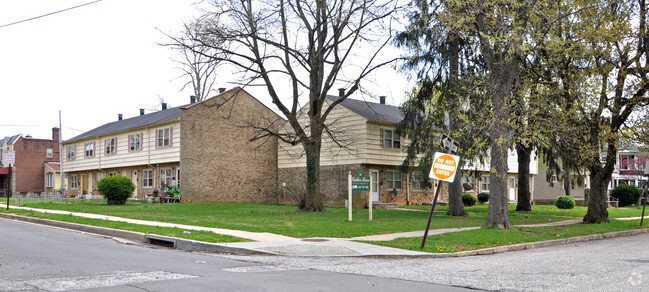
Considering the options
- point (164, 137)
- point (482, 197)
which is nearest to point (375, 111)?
point (482, 197)

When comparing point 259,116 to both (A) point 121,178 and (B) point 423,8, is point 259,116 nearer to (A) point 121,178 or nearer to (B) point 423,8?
(A) point 121,178

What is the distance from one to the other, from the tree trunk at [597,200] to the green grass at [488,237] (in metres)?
1.71

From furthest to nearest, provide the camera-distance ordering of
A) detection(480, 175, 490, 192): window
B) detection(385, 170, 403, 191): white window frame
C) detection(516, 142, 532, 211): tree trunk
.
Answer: detection(480, 175, 490, 192): window
detection(385, 170, 403, 191): white window frame
detection(516, 142, 532, 211): tree trunk

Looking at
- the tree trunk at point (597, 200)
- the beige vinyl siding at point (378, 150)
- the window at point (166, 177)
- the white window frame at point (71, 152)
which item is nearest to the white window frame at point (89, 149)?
the white window frame at point (71, 152)

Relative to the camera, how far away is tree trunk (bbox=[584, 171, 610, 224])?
948 inches

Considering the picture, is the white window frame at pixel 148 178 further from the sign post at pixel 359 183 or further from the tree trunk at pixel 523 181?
the tree trunk at pixel 523 181

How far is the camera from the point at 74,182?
1987 inches

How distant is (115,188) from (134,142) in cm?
1090

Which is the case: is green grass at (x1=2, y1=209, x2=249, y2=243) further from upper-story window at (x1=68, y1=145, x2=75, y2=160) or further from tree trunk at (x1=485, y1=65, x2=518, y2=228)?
upper-story window at (x1=68, y1=145, x2=75, y2=160)

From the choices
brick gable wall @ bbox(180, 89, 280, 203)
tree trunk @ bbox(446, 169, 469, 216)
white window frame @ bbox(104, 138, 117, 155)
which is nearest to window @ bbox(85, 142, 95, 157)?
white window frame @ bbox(104, 138, 117, 155)

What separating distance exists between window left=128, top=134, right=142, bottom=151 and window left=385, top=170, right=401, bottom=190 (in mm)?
17541

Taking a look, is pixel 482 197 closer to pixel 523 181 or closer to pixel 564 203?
pixel 564 203

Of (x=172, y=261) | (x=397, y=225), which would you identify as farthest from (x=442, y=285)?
(x=397, y=225)

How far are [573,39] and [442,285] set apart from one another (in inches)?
592
